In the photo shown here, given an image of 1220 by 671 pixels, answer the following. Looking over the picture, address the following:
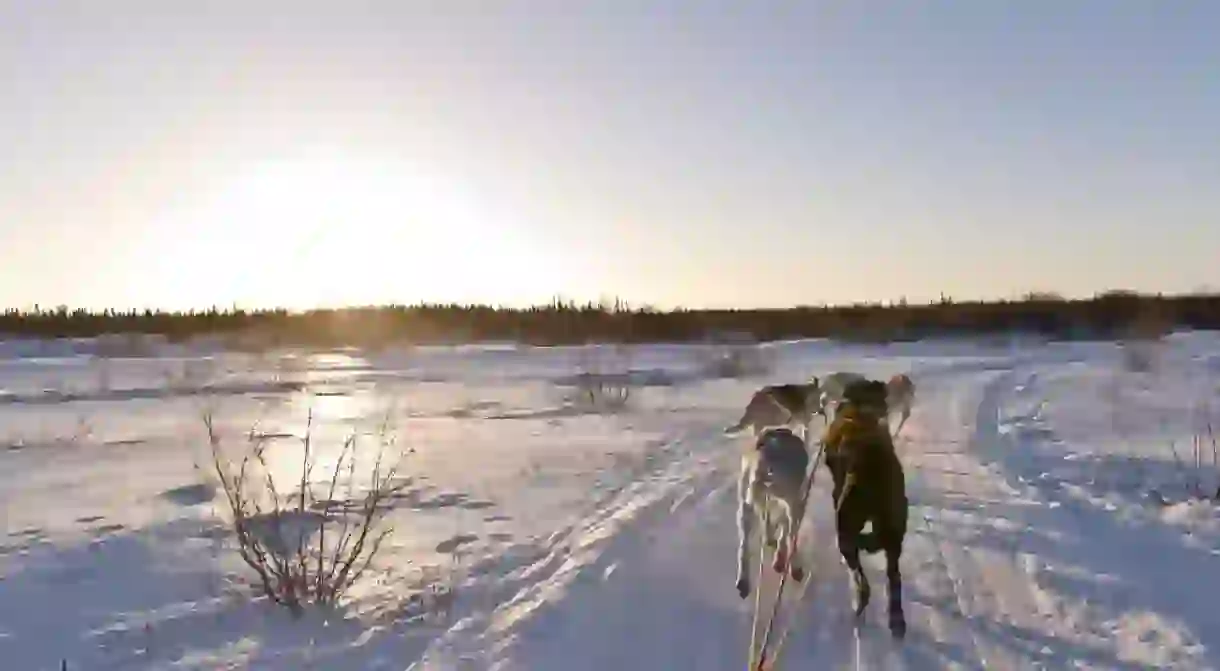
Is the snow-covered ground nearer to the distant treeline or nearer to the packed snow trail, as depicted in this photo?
the packed snow trail

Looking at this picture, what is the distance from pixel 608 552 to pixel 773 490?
1533mm

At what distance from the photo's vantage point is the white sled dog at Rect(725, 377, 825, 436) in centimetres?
811

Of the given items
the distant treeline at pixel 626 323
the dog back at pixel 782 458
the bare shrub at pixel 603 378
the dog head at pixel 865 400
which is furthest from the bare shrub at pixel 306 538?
the distant treeline at pixel 626 323

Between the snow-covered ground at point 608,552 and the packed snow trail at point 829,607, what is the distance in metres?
0.02

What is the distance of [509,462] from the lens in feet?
37.3

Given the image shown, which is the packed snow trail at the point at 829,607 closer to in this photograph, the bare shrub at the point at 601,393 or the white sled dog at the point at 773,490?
the white sled dog at the point at 773,490

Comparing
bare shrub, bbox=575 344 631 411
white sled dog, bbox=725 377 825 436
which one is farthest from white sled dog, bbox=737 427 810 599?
bare shrub, bbox=575 344 631 411

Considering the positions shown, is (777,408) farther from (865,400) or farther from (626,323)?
(626,323)

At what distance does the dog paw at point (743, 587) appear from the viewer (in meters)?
5.77

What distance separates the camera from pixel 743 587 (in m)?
5.82

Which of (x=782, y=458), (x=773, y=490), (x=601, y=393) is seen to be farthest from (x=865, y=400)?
(x=601, y=393)

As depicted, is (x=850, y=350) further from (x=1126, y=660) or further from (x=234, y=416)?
(x=1126, y=660)

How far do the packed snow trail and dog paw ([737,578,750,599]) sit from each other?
65 millimetres

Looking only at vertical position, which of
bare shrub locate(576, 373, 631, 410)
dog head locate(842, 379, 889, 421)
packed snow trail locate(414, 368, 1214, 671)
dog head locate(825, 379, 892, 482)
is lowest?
packed snow trail locate(414, 368, 1214, 671)
